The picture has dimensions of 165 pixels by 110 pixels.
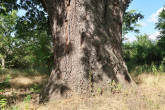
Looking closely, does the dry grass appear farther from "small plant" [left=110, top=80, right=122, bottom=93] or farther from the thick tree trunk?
the thick tree trunk

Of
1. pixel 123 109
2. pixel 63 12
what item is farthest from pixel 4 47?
pixel 123 109

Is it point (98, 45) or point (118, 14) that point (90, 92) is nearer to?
point (98, 45)

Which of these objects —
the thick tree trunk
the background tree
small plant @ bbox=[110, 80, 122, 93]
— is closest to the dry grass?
small plant @ bbox=[110, 80, 122, 93]

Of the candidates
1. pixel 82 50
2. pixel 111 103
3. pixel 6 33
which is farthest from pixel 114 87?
pixel 6 33

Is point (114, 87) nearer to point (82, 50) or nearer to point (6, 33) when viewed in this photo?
point (82, 50)

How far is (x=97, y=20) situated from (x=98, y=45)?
0.65 m

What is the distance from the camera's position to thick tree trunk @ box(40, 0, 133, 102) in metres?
2.81

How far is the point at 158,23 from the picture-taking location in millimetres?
15438

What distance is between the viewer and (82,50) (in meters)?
2.91

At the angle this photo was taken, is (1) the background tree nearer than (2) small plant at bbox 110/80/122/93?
No

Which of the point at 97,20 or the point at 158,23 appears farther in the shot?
the point at 158,23

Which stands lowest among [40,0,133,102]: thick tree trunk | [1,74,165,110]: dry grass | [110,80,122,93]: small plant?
[1,74,165,110]: dry grass

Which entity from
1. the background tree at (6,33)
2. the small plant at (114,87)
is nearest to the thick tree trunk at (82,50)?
the small plant at (114,87)

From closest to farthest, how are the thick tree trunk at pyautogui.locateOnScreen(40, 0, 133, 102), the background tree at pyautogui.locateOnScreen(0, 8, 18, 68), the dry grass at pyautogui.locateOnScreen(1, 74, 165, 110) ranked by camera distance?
the dry grass at pyautogui.locateOnScreen(1, 74, 165, 110), the thick tree trunk at pyautogui.locateOnScreen(40, 0, 133, 102), the background tree at pyautogui.locateOnScreen(0, 8, 18, 68)
